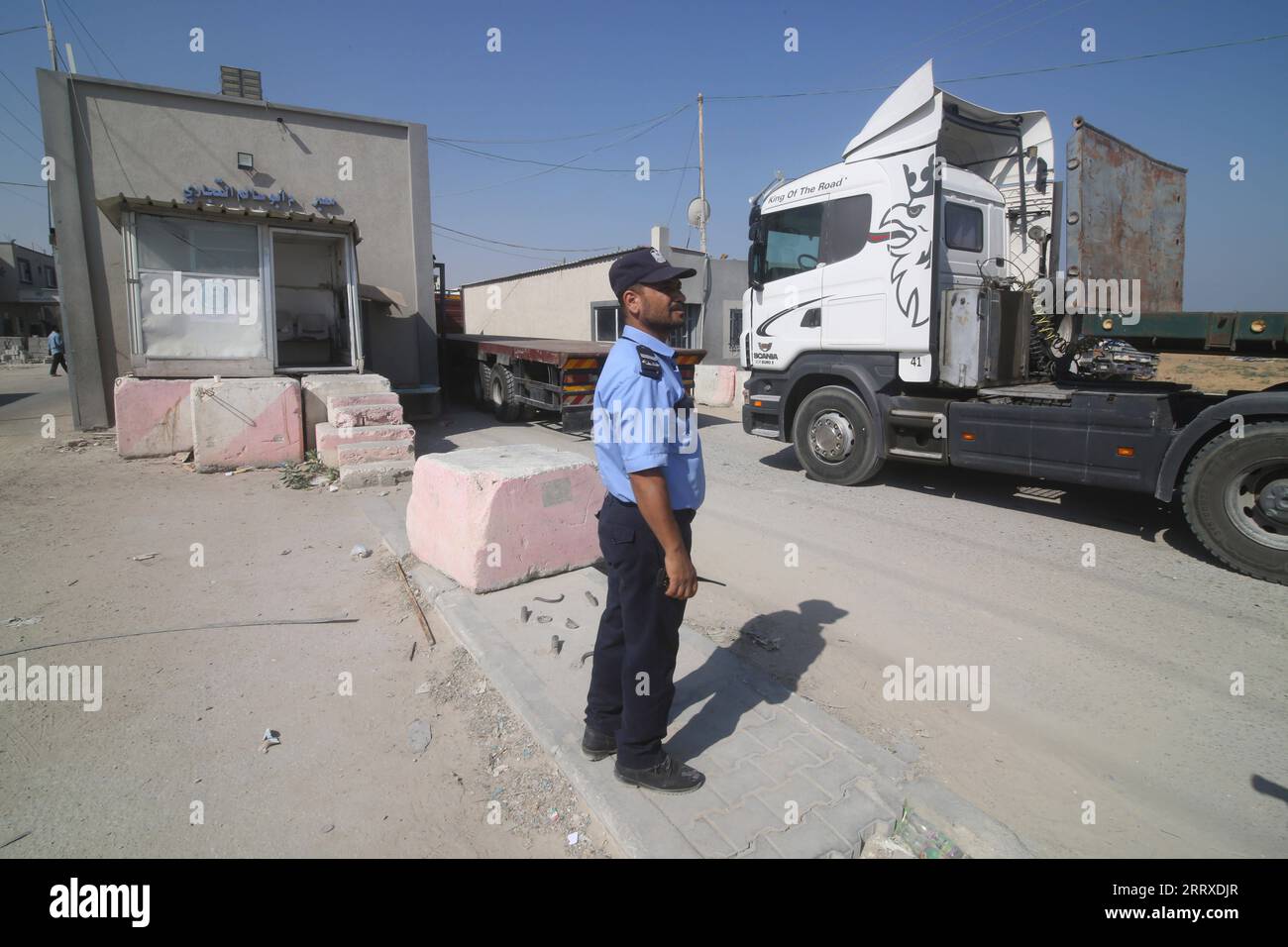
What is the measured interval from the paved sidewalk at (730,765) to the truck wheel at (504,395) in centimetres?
903

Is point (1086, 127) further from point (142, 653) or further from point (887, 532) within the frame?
point (142, 653)

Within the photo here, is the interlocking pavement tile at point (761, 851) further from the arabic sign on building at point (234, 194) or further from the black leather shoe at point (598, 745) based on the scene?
the arabic sign on building at point (234, 194)

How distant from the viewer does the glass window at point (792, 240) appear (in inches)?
289

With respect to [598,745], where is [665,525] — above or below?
above

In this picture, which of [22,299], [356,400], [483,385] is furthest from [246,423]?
[22,299]

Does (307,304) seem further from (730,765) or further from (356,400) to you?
(730,765)

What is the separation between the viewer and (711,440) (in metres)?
10.8

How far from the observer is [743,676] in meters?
3.26

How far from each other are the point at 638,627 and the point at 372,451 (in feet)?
20.6

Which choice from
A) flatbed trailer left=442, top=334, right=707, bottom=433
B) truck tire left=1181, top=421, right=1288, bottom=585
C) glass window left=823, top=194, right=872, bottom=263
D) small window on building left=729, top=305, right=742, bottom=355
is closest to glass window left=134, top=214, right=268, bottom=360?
flatbed trailer left=442, top=334, right=707, bottom=433

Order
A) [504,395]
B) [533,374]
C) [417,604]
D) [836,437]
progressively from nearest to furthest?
[417,604], [836,437], [533,374], [504,395]

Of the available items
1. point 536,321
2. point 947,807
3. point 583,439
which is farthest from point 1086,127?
point 536,321

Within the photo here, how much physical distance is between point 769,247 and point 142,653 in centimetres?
696

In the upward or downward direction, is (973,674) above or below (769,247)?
below
